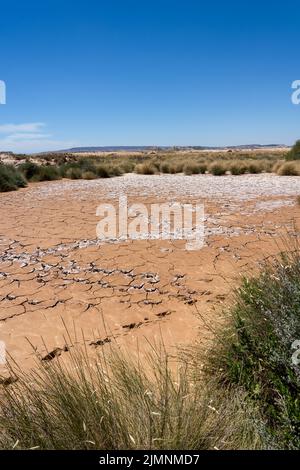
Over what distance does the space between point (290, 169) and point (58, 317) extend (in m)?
14.3

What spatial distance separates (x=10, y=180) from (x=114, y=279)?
1014 centimetres

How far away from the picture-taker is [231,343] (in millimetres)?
2195

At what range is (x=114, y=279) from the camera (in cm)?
421

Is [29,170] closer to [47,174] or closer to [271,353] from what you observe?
[47,174]

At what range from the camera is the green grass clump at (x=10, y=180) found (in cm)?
1233

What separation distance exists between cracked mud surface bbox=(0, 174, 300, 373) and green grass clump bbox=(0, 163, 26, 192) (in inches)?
207

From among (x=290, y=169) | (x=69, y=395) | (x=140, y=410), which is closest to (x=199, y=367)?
(x=140, y=410)

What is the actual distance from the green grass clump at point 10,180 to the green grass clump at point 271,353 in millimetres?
11693

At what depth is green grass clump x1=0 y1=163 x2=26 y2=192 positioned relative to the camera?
12.3 meters

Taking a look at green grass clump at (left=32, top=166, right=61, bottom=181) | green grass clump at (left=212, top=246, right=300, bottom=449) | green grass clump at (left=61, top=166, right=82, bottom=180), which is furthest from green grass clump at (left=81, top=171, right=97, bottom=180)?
green grass clump at (left=212, top=246, right=300, bottom=449)

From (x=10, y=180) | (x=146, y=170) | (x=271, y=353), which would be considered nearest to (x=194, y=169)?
(x=146, y=170)

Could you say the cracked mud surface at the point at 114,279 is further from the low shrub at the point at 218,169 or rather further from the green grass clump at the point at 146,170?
the green grass clump at the point at 146,170
